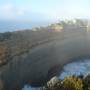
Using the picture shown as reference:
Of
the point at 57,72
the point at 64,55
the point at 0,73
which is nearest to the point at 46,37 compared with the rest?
the point at 64,55

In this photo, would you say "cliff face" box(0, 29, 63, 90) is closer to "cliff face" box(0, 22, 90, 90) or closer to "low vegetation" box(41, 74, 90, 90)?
"cliff face" box(0, 22, 90, 90)

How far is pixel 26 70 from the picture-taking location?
34.0 metres

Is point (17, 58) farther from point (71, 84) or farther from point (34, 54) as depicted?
point (71, 84)

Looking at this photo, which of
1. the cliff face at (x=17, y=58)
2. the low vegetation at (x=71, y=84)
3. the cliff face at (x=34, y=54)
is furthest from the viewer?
the cliff face at (x=34, y=54)

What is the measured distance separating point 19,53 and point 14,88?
40.2 ft

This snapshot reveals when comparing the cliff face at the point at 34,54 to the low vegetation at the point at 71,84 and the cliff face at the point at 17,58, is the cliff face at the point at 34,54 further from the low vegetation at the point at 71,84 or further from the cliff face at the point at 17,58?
the low vegetation at the point at 71,84

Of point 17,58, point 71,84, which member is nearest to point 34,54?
point 17,58

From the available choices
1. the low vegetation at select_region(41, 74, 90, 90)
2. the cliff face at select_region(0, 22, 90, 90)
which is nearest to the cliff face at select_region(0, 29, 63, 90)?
the cliff face at select_region(0, 22, 90, 90)

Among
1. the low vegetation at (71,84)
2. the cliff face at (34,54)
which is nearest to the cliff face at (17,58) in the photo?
the cliff face at (34,54)

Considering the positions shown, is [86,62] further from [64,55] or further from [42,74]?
[42,74]

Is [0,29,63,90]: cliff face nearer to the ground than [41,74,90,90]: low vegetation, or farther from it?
nearer to the ground

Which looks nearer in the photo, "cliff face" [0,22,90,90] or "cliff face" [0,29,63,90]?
"cliff face" [0,29,63,90]

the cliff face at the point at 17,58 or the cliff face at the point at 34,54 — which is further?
the cliff face at the point at 34,54

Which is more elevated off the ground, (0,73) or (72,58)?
(0,73)
